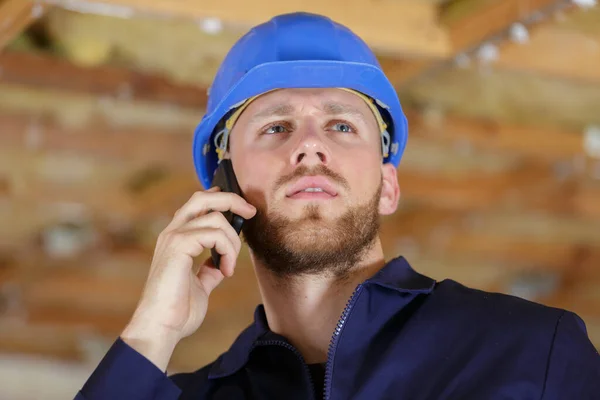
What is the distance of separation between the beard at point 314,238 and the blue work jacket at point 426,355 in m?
0.10

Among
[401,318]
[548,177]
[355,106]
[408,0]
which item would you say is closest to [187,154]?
[408,0]

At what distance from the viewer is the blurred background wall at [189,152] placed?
3303 millimetres

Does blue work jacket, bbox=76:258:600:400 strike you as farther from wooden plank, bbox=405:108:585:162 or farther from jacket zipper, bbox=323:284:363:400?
wooden plank, bbox=405:108:585:162

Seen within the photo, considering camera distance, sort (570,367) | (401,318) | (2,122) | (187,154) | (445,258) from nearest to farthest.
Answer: (570,367), (401,318), (2,122), (187,154), (445,258)

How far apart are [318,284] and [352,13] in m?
1.50

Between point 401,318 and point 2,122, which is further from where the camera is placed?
point 2,122

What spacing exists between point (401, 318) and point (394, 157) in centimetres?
60

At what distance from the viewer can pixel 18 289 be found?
6422mm

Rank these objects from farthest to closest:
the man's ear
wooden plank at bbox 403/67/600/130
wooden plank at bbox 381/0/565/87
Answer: wooden plank at bbox 403/67/600/130 → wooden plank at bbox 381/0/565/87 → the man's ear

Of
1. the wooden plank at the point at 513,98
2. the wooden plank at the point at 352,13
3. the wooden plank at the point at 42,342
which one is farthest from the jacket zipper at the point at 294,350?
the wooden plank at the point at 42,342

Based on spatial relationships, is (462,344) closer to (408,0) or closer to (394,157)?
(394,157)

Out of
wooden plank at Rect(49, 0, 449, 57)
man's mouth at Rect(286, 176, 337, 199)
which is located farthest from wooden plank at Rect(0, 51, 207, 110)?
man's mouth at Rect(286, 176, 337, 199)

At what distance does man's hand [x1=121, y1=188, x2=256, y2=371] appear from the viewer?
1.65 metres

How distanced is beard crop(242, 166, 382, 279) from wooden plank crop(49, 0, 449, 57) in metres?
1.27
